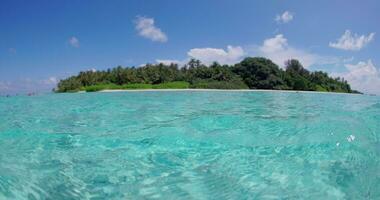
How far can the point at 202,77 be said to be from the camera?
3912cm

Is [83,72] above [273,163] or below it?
above

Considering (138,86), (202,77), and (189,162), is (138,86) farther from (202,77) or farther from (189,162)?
(189,162)

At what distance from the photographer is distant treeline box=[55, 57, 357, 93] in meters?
37.3

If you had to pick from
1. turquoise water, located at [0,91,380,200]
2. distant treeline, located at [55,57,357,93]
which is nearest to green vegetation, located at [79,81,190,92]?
distant treeline, located at [55,57,357,93]

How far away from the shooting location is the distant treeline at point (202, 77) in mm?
37281

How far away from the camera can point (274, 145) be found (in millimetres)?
4984

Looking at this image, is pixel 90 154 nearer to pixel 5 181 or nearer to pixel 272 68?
pixel 5 181

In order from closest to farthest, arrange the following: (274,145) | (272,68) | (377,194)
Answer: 1. (377,194)
2. (274,145)
3. (272,68)

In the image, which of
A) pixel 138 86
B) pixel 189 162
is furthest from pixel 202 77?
pixel 189 162

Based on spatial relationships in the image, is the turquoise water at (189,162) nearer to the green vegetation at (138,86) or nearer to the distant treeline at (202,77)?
the green vegetation at (138,86)

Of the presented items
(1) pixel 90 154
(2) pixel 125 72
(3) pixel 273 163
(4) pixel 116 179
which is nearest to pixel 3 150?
(1) pixel 90 154

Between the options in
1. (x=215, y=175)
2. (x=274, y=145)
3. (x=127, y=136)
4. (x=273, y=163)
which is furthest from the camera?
(x=127, y=136)

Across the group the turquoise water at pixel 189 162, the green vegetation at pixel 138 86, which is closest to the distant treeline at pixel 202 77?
the green vegetation at pixel 138 86

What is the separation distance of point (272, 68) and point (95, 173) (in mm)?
37235
